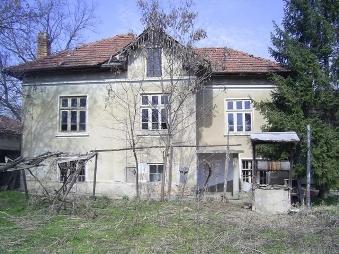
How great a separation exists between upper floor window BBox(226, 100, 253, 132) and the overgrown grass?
8.38 m

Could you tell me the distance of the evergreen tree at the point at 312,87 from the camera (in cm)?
2005

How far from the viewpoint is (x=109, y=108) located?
23.4m

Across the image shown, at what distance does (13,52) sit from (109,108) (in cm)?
1278

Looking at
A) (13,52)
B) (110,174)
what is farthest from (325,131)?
(13,52)

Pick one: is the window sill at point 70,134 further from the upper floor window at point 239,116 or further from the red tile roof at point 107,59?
the upper floor window at point 239,116

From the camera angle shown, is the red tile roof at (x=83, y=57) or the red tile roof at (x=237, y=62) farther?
the red tile roof at (x=83, y=57)

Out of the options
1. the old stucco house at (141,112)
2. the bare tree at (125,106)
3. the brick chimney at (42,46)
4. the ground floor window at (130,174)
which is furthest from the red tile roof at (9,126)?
the ground floor window at (130,174)

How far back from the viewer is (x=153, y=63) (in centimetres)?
2259

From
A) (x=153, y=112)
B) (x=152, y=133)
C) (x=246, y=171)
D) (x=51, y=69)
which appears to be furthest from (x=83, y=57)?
(x=246, y=171)

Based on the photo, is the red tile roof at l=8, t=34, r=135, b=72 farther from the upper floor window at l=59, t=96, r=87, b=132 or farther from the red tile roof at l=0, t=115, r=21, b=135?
the red tile roof at l=0, t=115, r=21, b=135

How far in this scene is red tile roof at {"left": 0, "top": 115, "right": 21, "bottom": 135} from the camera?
30.7 metres

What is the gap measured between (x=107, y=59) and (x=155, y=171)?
20.4ft

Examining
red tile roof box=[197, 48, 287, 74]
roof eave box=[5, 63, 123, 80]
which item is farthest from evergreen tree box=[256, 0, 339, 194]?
roof eave box=[5, 63, 123, 80]

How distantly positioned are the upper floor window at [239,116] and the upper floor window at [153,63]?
13.4ft
